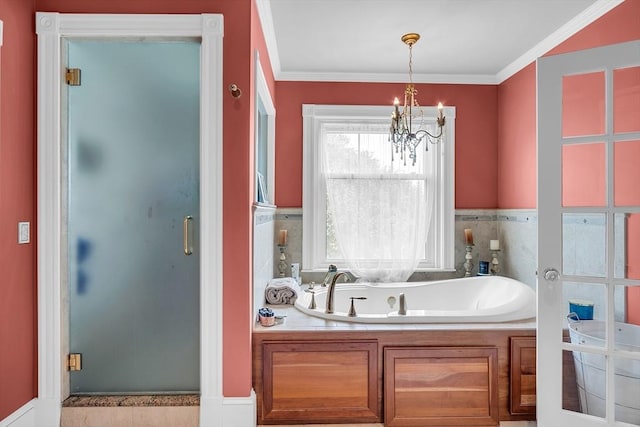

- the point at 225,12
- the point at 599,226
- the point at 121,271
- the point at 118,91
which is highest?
the point at 225,12

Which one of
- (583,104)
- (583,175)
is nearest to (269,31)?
(583,104)

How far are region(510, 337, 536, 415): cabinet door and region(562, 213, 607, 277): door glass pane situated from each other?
1.64 ft

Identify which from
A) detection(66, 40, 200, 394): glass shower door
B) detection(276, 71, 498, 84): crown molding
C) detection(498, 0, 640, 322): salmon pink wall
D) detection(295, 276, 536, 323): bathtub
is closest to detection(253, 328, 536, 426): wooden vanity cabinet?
detection(66, 40, 200, 394): glass shower door

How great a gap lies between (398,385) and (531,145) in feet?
7.14

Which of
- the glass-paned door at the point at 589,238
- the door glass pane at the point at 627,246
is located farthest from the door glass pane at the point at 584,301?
the door glass pane at the point at 627,246

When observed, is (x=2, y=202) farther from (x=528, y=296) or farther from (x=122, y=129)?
(x=528, y=296)

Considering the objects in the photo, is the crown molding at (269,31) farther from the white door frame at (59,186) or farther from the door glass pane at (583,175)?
the door glass pane at (583,175)

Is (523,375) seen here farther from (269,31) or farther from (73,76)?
(73,76)

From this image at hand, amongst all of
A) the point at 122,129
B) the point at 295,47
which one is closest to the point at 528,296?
the point at 295,47

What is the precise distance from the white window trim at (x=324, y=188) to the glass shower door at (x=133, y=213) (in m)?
1.54

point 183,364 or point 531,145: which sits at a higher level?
point 531,145

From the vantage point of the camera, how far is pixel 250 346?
2.06 meters

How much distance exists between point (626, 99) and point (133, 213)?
251 cm

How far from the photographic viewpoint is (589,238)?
6.30ft
